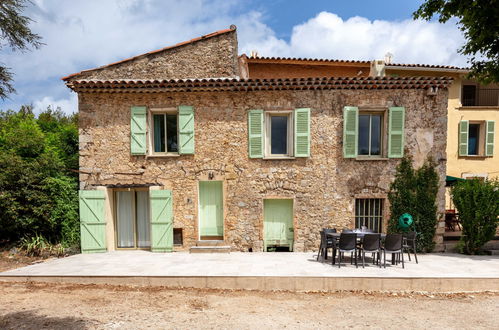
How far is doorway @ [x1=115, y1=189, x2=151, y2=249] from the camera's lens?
8016mm

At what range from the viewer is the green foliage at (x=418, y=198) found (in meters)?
7.52

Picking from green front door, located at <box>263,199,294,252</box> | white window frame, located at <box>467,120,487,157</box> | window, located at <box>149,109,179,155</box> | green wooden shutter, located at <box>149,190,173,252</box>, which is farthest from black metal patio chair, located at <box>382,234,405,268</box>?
white window frame, located at <box>467,120,487,157</box>

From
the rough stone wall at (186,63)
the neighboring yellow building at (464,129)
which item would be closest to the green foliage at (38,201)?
the rough stone wall at (186,63)

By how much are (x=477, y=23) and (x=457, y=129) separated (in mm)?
6714

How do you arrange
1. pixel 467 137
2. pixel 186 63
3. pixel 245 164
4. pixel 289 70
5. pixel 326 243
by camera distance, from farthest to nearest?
pixel 289 70 < pixel 467 137 < pixel 186 63 < pixel 245 164 < pixel 326 243

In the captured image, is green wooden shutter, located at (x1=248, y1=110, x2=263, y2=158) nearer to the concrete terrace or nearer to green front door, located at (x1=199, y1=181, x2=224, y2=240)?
green front door, located at (x1=199, y1=181, x2=224, y2=240)

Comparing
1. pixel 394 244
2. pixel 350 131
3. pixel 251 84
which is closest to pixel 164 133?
pixel 251 84

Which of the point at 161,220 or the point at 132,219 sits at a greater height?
the point at 161,220

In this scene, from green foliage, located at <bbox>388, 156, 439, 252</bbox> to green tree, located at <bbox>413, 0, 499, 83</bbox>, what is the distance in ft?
10.7

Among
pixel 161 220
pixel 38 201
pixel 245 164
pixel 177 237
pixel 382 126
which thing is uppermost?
pixel 382 126

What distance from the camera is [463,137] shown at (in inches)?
455

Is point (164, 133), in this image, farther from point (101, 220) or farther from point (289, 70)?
point (289, 70)

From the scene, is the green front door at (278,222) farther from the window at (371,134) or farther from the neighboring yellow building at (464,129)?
the neighboring yellow building at (464,129)

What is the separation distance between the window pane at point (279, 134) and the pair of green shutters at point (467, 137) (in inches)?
374
